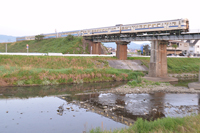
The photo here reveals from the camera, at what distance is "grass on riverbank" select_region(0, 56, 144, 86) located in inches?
1206

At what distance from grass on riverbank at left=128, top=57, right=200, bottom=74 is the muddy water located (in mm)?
30052

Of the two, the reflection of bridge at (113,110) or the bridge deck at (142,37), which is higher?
the bridge deck at (142,37)

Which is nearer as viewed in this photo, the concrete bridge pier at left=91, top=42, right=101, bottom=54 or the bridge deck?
the bridge deck

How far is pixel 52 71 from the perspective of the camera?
33531 mm

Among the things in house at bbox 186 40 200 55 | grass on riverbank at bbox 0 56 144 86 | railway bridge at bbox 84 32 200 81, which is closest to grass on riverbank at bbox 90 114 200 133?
grass on riverbank at bbox 0 56 144 86

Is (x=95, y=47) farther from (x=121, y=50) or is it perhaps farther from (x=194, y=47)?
(x=194, y=47)

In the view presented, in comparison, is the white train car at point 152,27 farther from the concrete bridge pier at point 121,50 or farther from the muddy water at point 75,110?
the muddy water at point 75,110

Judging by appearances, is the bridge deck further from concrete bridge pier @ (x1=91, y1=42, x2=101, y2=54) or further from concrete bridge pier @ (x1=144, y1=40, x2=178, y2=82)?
concrete bridge pier @ (x1=91, y1=42, x2=101, y2=54)

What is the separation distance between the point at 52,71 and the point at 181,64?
37775mm

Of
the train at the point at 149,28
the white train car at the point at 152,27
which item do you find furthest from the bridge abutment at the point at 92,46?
the white train car at the point at 152,27

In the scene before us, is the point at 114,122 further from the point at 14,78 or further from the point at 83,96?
the point at 14,78

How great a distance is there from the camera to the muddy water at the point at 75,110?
14727 millimetres

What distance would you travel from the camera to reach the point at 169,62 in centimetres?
5550

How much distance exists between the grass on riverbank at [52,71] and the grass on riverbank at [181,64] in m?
11.7
